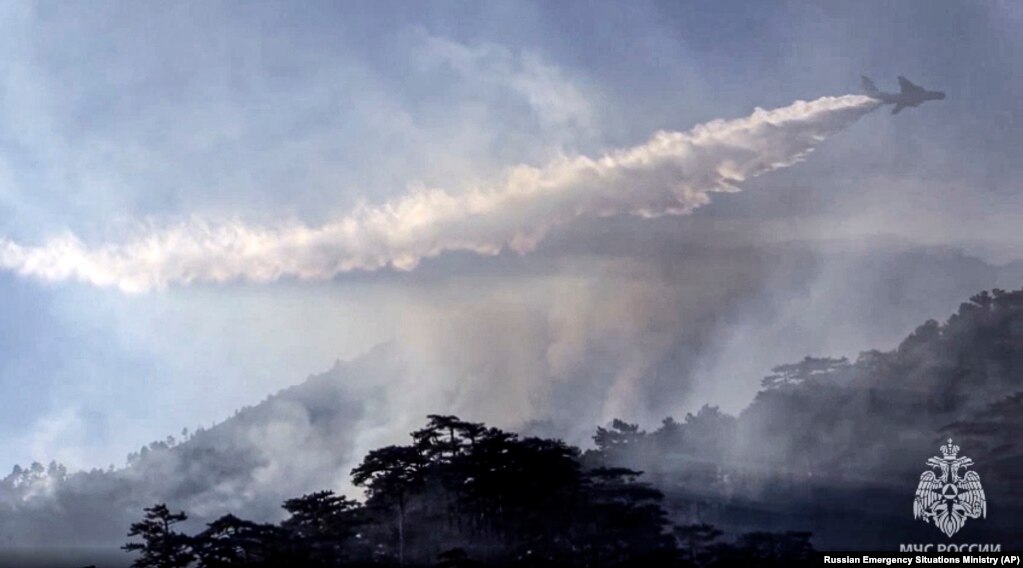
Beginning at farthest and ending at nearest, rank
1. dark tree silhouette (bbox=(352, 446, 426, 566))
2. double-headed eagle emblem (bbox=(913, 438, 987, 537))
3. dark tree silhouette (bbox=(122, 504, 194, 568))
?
double-headed eagle emblem (bbox=(913, 438, 987, 537)), dark tree silhouette (bbox=(352, 446, 426, 566)), dark tree silhouette (bbox=(122, 504, 194, 568))

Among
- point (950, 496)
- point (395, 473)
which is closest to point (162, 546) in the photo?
point (395, 473)

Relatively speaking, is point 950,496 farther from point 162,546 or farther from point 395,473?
point 162,546

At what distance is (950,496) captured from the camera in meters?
128

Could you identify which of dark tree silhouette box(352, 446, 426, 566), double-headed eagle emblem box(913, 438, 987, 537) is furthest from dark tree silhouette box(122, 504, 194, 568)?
double-headed eagle emblem box(913, 438, 987, 537)

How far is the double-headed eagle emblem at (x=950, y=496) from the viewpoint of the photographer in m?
129

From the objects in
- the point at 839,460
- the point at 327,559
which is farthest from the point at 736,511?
the point at 327,559

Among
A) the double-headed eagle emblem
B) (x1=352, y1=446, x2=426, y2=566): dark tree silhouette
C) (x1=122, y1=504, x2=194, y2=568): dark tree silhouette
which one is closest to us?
(x1=122, y1=504, x2=194, y2=568): dark tree silhouette

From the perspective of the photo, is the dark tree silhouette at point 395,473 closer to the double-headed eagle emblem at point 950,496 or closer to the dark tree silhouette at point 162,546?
the dark tree silhouette at point 162,546

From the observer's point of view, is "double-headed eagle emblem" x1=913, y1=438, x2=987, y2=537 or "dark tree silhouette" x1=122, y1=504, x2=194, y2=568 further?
"double-headed eagle emblem" x1=913, y1=438, x2=987, y2=537

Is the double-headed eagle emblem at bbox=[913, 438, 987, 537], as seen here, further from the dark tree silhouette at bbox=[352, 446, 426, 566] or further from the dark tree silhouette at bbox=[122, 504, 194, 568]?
the dark tree silhouette at bbox=[122, 504, 194, 568]

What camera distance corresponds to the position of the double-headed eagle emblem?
423 ft

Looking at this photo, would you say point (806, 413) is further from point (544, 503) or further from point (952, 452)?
point (544, 503)

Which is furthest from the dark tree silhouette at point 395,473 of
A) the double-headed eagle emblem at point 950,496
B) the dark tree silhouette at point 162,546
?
the double-headed eagle emblem at point 950,496

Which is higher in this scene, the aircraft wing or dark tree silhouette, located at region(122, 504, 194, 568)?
the aircraft wing
